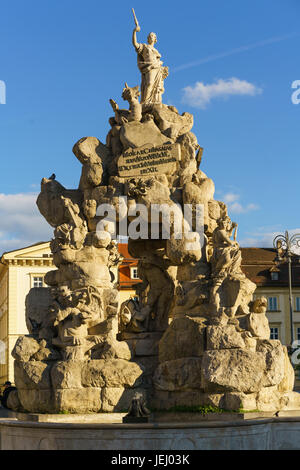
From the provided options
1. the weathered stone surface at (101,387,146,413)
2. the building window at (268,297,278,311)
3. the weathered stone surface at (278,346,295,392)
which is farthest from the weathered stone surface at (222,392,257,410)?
the building window at (268,297,278,311)

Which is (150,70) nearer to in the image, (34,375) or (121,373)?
(121,373)

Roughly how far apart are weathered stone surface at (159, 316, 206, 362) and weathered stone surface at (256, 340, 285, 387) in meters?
1.09

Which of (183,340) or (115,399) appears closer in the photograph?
(115,399)

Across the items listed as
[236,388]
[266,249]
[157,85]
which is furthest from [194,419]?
[266,249]

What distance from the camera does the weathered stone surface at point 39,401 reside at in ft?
49.4

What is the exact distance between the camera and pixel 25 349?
15633 millimetres

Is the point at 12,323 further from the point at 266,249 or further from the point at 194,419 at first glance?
the point at 194,419

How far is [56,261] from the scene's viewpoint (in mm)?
16469

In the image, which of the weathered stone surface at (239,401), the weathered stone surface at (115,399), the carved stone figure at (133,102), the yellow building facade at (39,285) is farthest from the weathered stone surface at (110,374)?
the yellow building facade at (39,285)

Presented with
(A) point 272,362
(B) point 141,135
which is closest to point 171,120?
(B) point 141,135

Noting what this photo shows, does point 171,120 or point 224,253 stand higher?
point 171,120

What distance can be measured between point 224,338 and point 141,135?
16.4 ft

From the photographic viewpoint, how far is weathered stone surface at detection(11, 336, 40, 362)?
15.6 meters

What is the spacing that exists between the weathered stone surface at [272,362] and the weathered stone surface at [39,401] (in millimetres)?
3869
